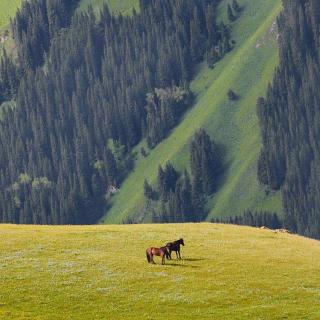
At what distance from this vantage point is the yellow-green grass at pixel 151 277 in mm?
66312

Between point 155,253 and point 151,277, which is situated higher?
point 155,253

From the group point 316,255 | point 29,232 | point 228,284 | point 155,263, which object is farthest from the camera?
point 29,232

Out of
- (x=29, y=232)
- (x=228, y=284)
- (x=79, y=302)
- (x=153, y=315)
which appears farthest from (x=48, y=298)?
(x=29, y=232)

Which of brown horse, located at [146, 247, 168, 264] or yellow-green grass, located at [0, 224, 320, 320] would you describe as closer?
yellow-green grass, located at [0, 224, 320, 320]

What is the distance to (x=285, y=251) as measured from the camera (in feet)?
278

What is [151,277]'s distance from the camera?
7331 cm

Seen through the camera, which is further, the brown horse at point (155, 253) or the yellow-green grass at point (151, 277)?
the brown horse at point (155, 253)

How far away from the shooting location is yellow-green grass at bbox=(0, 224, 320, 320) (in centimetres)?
6631

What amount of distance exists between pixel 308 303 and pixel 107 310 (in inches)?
545

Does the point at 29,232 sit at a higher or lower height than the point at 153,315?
higher

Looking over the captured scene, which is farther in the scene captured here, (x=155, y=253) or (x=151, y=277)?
(x=155, y=253)

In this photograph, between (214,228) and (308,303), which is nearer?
(308,303)

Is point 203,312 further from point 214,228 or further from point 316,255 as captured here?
point 214,228

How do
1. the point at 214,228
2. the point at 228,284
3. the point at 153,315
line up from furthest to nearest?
the point at 214,228, the point at 228,284, the point at 153,315
